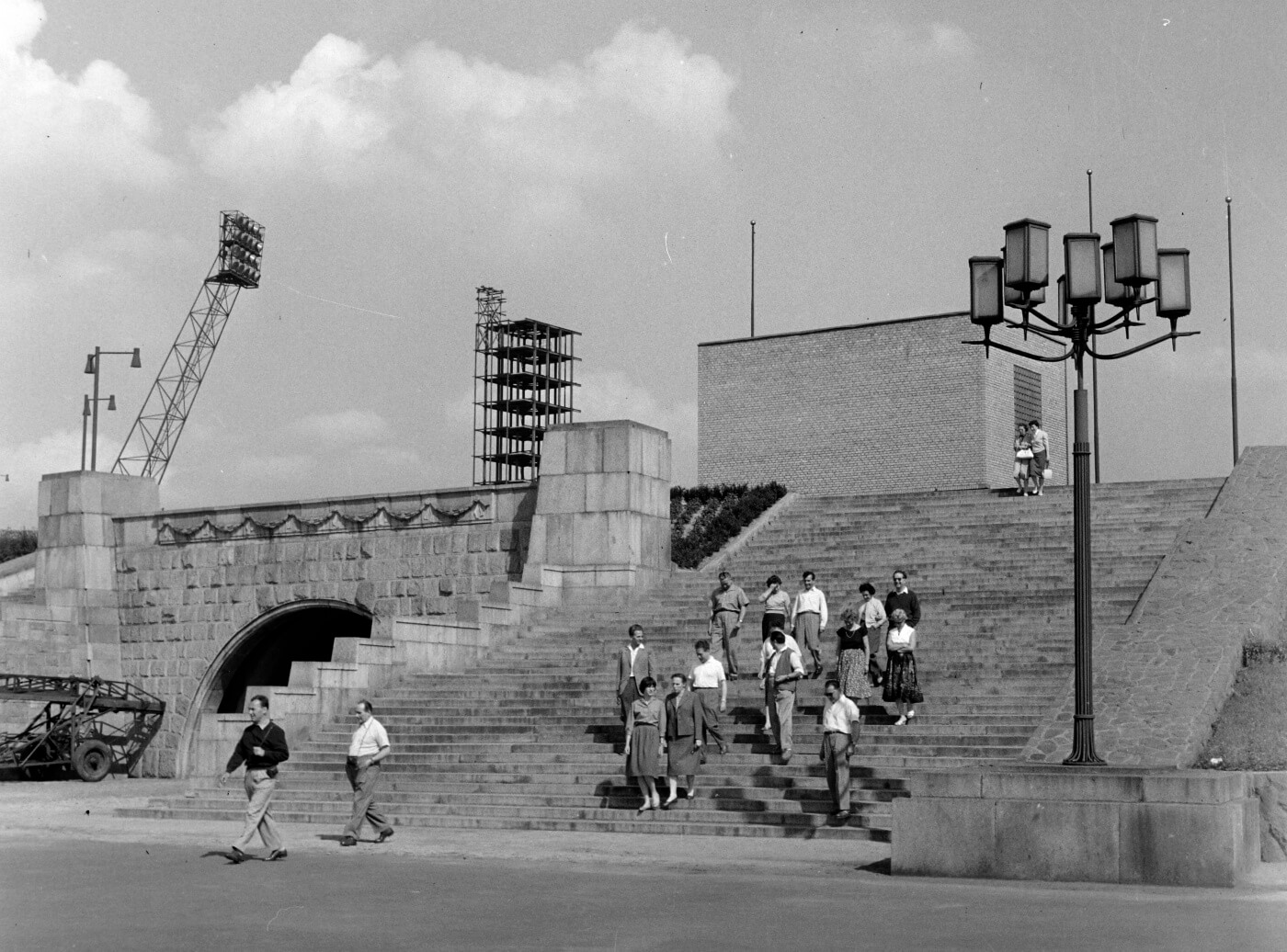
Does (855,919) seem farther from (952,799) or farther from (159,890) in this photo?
(159,890)

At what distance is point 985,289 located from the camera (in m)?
13.3

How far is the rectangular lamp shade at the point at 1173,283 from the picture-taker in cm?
1295

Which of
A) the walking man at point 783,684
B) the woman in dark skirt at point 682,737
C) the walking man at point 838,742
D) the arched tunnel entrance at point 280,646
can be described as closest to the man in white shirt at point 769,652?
the walking man at point 783,684

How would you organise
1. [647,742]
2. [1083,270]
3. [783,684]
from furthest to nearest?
[783,684] → [647,742] → [1083,270]

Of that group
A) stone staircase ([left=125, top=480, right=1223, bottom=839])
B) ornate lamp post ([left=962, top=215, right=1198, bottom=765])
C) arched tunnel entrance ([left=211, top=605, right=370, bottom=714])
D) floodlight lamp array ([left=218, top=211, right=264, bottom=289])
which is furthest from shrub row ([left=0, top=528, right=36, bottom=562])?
ornate lamp post ([left=962, top=215, right=1198, bottom=765])

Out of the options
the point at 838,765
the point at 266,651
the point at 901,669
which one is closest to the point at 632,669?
the point at 901,669

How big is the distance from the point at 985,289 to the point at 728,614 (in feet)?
22.7

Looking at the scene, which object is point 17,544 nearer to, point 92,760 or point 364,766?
point 92,760

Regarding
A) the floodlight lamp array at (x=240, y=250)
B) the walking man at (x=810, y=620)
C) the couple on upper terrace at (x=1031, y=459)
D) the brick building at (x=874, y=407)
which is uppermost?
the floodlight lamp array at (x=240, y=250)

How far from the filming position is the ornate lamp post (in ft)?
40.0

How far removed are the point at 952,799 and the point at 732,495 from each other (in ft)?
58.9

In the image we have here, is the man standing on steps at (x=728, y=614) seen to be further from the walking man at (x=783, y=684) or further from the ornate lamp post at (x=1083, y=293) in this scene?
the ornate lamp post at (x=1083, y=293)

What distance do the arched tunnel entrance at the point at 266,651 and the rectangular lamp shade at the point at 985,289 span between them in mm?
15863

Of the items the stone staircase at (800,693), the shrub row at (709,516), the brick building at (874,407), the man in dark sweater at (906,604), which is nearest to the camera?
the stone staircase at (800,693)
